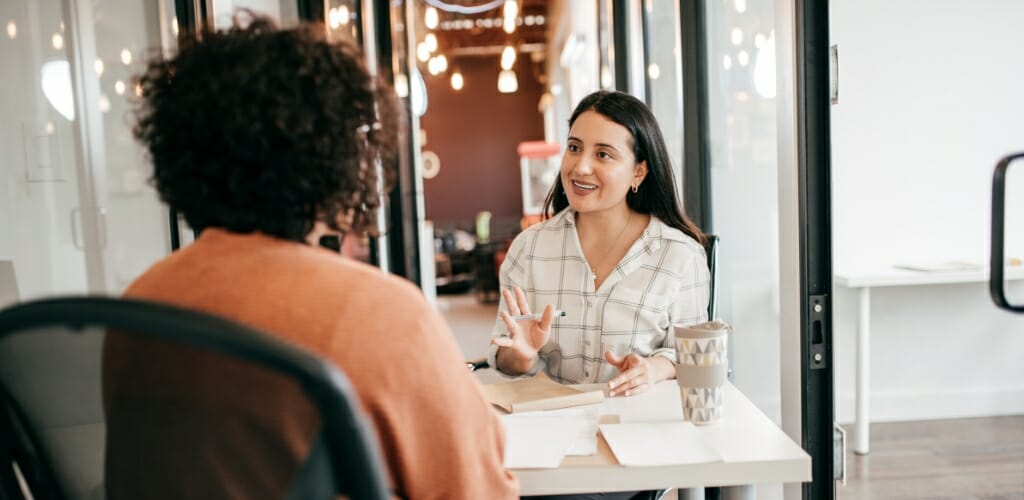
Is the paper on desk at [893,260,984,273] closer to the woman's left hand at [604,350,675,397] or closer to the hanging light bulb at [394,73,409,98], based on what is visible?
the woman's left hand at [604,350,675,397]

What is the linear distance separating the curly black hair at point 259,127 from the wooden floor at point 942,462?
2.75m

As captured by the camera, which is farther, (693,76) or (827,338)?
(693,76)

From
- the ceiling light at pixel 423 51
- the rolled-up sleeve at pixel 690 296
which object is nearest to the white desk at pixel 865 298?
the rolled-up sleeve at pixel 690 296

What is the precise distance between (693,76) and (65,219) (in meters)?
2.31

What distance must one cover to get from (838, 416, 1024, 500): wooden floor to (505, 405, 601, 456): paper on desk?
6.36 ft

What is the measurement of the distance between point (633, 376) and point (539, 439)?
397mm

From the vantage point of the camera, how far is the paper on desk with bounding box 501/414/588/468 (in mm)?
1263

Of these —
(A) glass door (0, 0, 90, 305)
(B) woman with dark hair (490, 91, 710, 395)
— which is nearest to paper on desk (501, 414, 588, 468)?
(B) woman with dark hair (490, 91, 710, 395)

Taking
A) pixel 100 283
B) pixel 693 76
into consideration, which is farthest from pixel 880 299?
pixel 100 283

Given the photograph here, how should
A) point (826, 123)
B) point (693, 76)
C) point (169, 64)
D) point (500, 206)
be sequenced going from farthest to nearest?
point (500, 206) < point (693, 76) < point (826, 123) < point (169, 64)

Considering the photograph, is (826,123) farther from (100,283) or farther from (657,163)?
(100,283)

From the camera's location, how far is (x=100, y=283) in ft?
7.04

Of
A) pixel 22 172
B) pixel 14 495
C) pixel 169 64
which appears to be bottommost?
pixel 14 495

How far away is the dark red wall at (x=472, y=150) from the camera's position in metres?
14.0
